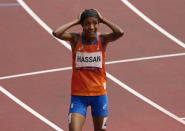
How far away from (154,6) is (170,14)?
60 centimetres

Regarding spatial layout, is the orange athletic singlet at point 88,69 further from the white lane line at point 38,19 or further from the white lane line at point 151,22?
the white lane line at point 151,22

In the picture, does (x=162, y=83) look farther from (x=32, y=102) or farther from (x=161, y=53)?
(x=32, y=102)

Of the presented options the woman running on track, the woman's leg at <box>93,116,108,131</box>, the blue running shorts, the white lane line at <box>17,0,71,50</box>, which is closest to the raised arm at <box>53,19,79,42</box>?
the woman running on track

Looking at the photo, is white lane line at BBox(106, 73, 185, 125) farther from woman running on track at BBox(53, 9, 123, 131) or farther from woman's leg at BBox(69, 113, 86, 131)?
woman's leg at BBox(69, 113, 86, 131)

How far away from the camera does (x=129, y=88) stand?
1152 centimetres

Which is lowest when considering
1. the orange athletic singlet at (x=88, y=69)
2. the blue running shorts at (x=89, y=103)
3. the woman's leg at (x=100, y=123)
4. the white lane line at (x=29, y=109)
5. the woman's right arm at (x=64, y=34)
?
the white lane line at (x=29, y=109)

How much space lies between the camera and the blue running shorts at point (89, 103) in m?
7.41

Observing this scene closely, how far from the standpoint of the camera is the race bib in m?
7.42

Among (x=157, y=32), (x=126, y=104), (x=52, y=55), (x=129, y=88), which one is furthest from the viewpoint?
(x=157, y=32)

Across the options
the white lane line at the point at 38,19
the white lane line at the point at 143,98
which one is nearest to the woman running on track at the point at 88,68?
the white lane line at the point at 143,98

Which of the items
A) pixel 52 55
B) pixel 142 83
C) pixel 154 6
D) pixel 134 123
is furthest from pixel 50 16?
pixel 134 123

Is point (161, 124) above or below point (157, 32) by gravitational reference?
below

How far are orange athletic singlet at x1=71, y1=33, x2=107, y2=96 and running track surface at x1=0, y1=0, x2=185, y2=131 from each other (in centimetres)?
250

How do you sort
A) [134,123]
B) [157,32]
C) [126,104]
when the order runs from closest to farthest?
1. [134,123]
2. [126,104]
3. [157,32]
